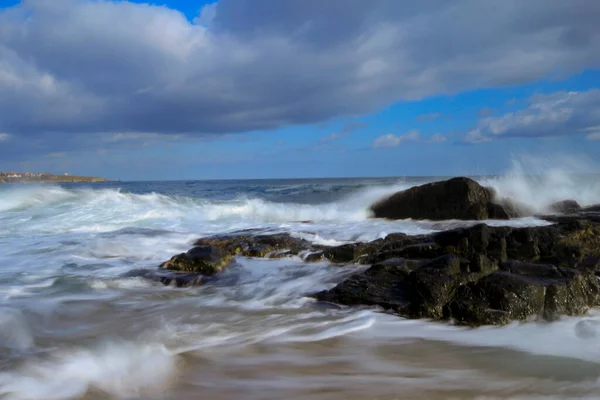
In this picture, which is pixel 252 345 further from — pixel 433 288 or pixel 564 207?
pixel 564 207

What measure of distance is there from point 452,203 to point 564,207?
12.4 ft

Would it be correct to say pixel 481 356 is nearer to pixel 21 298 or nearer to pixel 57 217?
pixel 21 298

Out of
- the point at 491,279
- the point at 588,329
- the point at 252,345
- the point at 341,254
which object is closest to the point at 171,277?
the point at 341,254

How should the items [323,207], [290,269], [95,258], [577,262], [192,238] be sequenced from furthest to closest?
[323,207] → [192,238] → [95,258] → [290,269] → [577,262]

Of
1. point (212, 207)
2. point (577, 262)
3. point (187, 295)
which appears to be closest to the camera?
point (577, 262)

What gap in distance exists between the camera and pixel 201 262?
7062 millimetres

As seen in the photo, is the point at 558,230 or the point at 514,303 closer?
the point at 514,303

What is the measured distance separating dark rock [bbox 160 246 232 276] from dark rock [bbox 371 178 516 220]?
6951 millimetres

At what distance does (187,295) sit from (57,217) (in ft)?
45.0

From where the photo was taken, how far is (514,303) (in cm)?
432

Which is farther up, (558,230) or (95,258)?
(558,230)

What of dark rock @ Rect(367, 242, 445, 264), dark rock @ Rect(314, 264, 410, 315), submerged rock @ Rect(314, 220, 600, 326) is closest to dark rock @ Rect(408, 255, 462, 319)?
submerged rock @ Rect(314, 220, 600, 326)

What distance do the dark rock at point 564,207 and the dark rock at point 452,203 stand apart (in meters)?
1.63

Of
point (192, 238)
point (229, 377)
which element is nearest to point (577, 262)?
point (229, 377)
